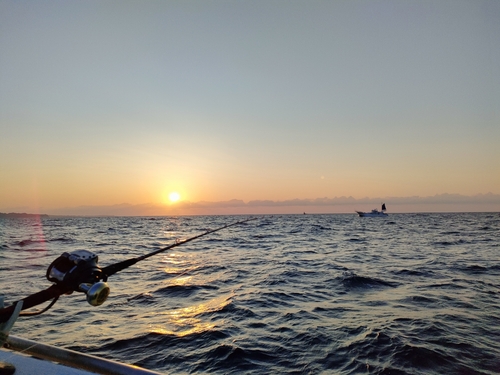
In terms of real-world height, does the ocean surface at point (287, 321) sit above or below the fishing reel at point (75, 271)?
below

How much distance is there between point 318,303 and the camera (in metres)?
9.77

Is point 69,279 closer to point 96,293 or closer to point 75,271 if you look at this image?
point 75,271

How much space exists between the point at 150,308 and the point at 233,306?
7.72ft

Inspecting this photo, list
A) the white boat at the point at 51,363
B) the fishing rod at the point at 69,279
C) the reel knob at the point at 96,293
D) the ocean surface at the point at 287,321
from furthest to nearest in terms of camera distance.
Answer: the ocean surface at the point at 287,321, the white boat at the point at 51,363, the fishing rod at the point at 69,279, the reel knob at the point at 96,293

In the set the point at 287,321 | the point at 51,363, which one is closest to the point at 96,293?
the point at 51,363

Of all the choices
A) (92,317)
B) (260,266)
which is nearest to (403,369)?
(92,317)

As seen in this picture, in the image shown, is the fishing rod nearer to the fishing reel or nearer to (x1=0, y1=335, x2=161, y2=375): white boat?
the fishing reel

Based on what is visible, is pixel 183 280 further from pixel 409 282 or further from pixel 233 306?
pixel 409 282

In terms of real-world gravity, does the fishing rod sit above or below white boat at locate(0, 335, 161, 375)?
above

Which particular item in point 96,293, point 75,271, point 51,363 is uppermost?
point 75,271

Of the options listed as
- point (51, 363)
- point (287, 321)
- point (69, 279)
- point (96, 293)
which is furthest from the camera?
point (287, 321)

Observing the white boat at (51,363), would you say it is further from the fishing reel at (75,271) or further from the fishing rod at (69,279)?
the fishing reel at (75,271)

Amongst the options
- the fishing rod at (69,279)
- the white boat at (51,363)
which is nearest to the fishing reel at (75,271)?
the fishing rod at (69,279)

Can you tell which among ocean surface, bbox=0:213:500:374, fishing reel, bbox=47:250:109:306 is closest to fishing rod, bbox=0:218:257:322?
fishing reel, bbox=47:250:109:306
